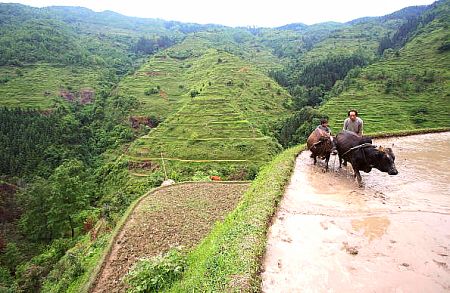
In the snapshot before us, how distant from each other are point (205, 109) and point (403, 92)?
40.3 m

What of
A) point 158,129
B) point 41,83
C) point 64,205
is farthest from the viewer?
point 41,83

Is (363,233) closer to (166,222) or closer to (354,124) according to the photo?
(354,124)

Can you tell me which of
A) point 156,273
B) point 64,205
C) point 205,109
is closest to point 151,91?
point 205,109

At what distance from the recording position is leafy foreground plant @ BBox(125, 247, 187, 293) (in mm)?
9312

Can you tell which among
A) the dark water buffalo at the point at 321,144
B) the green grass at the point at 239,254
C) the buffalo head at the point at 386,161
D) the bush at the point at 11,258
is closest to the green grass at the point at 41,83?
the bush at the point at 11,258

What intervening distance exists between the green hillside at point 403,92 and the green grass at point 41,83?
69118 millimetres

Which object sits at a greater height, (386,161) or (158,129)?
(386,161)

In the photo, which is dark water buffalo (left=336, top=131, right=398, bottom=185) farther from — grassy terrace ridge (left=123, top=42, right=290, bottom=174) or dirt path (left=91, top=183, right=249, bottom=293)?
grassy terrace ridge (left=123, top=42, right=290, bottom=174)

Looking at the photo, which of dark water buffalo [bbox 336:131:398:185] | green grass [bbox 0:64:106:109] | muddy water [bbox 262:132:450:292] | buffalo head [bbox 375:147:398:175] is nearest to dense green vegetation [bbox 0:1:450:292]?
green grass [bbox 0:64:106:109]

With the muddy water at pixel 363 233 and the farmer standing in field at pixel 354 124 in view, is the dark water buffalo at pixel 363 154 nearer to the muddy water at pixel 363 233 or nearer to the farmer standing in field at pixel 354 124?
the muddy water at pixel 363 233

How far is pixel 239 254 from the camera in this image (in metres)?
7.27

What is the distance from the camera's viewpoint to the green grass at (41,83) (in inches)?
3209

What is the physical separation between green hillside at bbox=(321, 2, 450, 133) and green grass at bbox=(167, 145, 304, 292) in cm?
4862

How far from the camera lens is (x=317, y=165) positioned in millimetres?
12875
